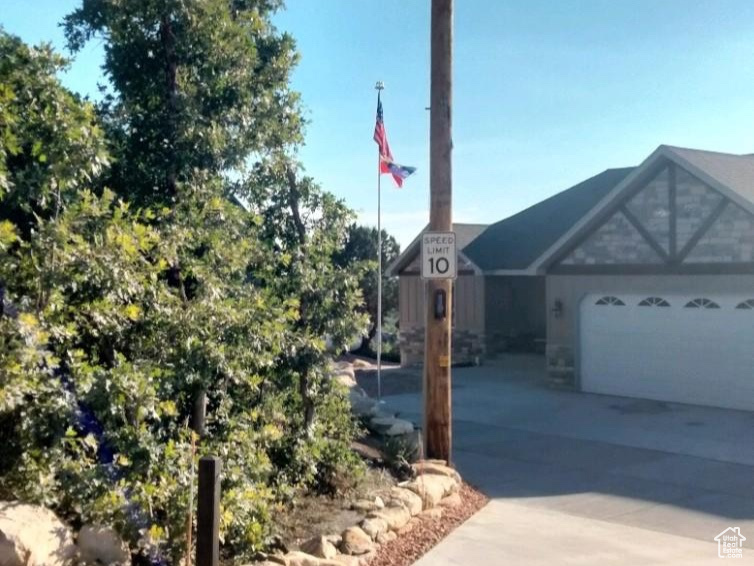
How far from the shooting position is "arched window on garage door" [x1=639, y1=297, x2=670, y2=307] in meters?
18.3

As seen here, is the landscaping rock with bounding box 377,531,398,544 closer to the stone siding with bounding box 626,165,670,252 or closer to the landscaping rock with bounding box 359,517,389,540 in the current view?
the landscaping rock with bounding box 359,517,389,540

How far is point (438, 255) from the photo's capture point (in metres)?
10.7

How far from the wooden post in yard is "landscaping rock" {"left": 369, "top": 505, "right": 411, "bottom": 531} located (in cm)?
337

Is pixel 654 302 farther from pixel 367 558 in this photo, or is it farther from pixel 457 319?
pixel 367 558

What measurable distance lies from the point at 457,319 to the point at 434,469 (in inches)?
664

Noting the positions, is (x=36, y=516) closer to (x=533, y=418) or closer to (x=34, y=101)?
(x=34, y=101)

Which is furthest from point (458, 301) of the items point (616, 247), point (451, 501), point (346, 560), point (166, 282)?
point (346, 560)

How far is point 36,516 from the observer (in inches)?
255

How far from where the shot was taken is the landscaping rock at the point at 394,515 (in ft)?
28.7

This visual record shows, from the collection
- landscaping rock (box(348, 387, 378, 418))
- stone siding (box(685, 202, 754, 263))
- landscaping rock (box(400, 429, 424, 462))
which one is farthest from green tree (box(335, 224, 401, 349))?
landscaping rock (box(400, 429, 424, 462))

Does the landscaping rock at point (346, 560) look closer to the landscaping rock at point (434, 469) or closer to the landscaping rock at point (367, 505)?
the landscaping rock at point (367, 505)

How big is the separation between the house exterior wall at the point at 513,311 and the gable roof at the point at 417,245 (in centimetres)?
148

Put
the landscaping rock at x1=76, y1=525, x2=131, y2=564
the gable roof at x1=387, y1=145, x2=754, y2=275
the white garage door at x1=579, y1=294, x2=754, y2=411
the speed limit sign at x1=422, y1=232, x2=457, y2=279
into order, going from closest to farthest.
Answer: the landscaping rock at x1=76, y1=525, x2=131, y2=564, the speed limit sign at x1=422, y1=232, x2=457, y2=279, the white garage door at x1=579, y1=294, x2=754, y2=411, the gable roof at x1=387, y1=145, x2=754, y2=275

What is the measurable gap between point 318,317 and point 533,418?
311 inches
